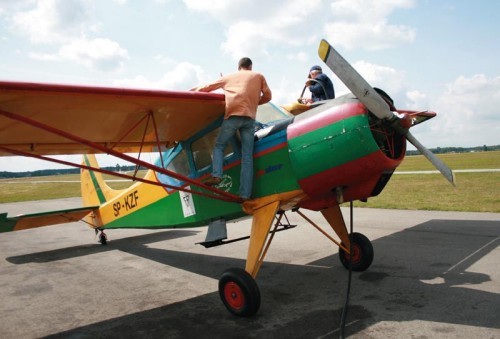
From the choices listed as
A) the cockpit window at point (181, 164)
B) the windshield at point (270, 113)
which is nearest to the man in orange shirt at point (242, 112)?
the windshield at point (270, 113)

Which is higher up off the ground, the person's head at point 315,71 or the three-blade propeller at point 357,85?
the person's head at point 315,71

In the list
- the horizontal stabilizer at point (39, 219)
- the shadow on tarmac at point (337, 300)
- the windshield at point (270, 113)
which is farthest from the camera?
the horizontal stabilizer at point (39, 219)

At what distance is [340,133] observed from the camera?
13.7ft

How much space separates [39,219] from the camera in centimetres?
827

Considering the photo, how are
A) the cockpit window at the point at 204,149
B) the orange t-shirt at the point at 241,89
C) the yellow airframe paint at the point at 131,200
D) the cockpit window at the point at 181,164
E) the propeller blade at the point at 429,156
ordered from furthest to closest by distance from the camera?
the yellow airframe paint at the point at 131,200 → the cockpit window at the point at 181,164 → the cockpit window at the point at 204,149 → the orange t-shirt at the point at 241,89 → the propeller blade at the point at 429,156

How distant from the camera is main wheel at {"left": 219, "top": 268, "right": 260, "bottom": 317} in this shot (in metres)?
4.31

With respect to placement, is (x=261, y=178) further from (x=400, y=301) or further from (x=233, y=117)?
(x=400, y=301)

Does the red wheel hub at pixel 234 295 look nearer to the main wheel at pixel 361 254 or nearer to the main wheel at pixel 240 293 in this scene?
the main wheel at pixel 240 293

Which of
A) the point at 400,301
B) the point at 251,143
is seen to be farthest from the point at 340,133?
the point at 400,301

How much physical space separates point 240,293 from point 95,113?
9.00 feet

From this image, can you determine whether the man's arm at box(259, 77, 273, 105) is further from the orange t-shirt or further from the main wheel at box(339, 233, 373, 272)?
the main wheel at box(339, 233, 373, 272)

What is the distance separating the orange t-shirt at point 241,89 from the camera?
4746mm

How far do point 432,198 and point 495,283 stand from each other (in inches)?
368

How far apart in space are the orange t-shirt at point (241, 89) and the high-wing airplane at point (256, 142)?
0.19m
